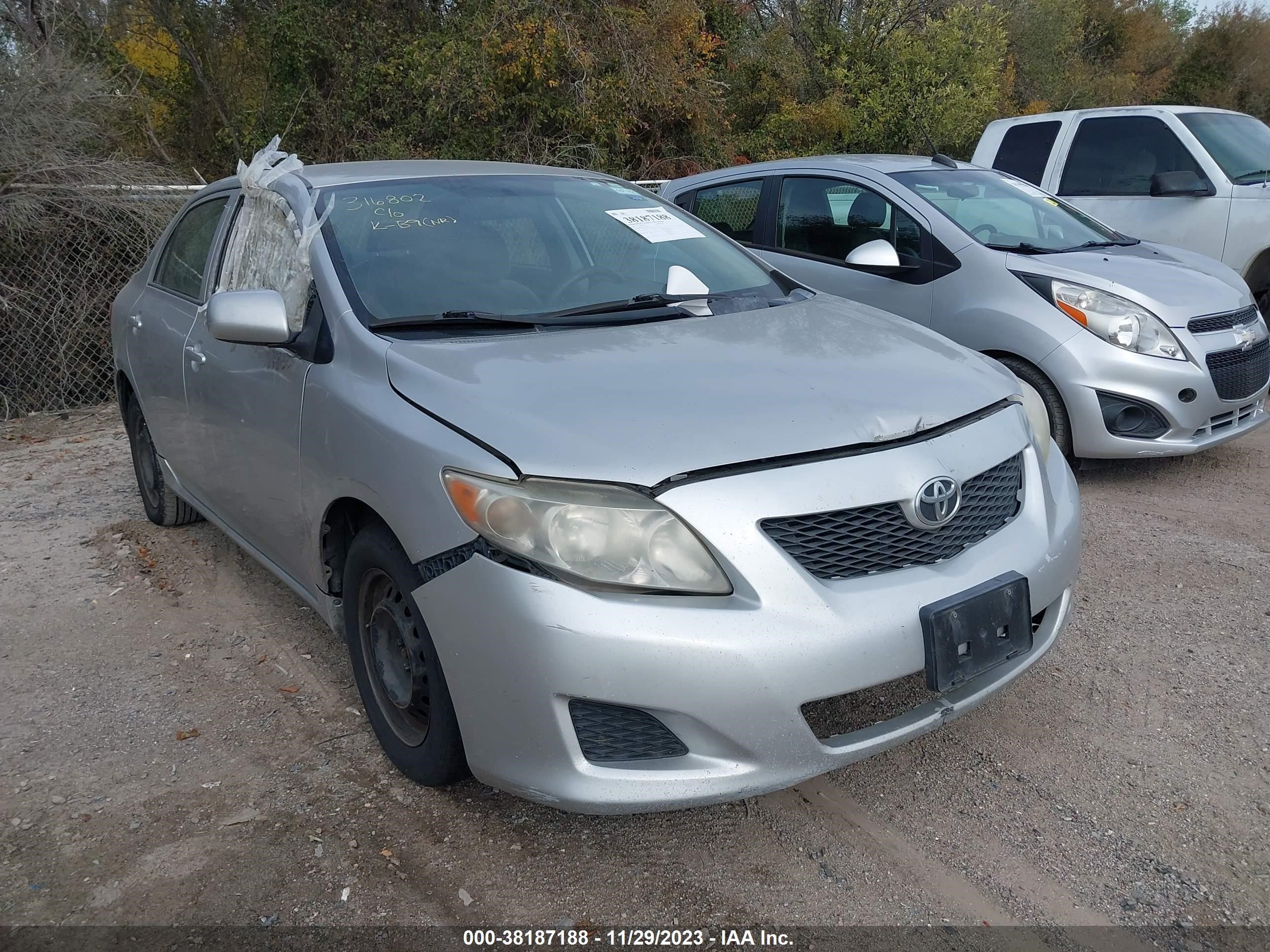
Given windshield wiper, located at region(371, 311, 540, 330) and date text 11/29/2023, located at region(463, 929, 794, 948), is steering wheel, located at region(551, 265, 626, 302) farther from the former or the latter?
date text 11/29/2023, located at region(463, 929, 794, 948)

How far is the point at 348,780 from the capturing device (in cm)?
287

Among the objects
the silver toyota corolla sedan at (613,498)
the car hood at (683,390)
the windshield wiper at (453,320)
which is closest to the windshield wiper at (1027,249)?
the silver toyota corolla sedan at (613,498)

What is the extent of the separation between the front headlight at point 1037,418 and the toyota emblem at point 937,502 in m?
0.57

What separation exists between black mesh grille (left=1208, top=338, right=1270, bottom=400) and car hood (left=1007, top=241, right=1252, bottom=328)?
0.23 metres

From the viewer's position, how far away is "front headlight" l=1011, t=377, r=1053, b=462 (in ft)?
9.57

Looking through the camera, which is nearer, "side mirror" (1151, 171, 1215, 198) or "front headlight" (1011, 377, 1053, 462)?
"front headlight" (1011, 377, 1053, 462)

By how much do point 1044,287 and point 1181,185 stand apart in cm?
267

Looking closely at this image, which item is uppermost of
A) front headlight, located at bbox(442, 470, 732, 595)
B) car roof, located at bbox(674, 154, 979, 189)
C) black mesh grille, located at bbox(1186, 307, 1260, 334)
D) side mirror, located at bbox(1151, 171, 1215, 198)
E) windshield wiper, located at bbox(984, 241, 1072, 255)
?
car roof, located at bbox(674, 154, 979, 189)

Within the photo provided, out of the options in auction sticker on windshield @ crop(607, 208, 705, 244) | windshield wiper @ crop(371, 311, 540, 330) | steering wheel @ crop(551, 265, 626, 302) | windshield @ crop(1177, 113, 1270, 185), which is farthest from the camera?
windshield @ crop(1177, 113, 1270, 185)

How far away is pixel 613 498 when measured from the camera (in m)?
2.22

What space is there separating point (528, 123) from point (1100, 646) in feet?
38.6

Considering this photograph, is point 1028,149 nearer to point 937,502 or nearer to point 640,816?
point 937,502

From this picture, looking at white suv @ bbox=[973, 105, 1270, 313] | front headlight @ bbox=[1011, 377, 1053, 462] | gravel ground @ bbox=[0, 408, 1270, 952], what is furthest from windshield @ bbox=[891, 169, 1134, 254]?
front headlight @ bbox=[1011, 377, 1053, 462]

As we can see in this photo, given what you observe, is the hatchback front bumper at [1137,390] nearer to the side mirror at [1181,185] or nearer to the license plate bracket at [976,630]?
the side mirror at [1181,185]
